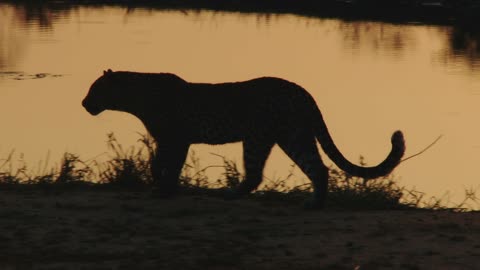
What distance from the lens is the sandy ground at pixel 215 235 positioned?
6.50 meters

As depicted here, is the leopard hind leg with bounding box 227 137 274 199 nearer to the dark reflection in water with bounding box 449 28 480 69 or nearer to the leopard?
the leopard

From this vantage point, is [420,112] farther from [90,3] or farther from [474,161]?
[90,3]

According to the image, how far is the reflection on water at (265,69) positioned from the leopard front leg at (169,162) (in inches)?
104

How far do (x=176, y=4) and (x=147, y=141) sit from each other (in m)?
20.3

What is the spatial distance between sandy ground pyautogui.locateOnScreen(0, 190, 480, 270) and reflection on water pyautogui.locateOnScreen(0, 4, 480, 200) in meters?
3.29

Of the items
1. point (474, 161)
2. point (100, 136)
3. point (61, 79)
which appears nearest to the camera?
point (474, 161)

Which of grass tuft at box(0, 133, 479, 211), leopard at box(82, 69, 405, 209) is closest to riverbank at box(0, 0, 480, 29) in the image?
grass tuft at box(0, 133, 479, 211)

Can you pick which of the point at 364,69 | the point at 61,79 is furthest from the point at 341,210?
the point at 364,69

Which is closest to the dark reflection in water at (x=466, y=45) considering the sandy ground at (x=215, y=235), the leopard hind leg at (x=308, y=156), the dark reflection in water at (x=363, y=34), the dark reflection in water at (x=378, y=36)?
the dark reflection in water at (x=363, y=34)

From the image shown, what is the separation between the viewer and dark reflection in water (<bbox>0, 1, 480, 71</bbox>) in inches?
826

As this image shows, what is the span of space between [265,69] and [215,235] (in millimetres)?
12295

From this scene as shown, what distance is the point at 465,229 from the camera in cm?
731

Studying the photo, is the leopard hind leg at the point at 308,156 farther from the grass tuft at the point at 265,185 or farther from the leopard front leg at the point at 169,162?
the leopard front leg at the point at 169,162

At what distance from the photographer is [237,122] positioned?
8.38 m
